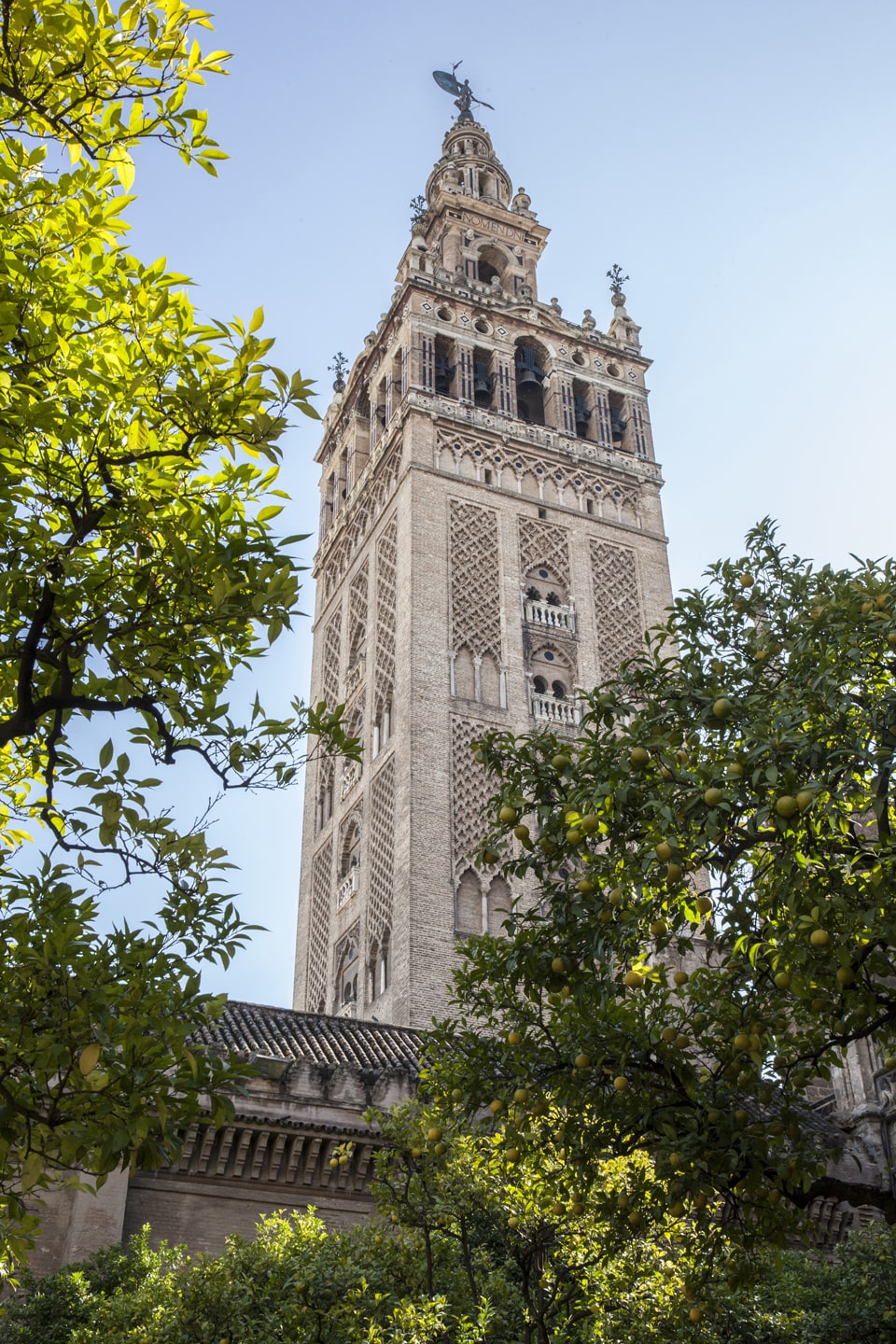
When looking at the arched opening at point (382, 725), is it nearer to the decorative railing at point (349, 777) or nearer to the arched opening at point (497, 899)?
the decorative railing at point (349, 777)

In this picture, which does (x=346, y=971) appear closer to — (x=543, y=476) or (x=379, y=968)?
(x=379, y=968)

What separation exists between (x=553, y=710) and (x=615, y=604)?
3949mm

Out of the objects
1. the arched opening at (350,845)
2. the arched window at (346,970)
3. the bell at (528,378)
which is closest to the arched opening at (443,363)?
the bell at (528,378)

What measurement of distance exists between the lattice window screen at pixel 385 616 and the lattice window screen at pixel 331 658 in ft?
8.39

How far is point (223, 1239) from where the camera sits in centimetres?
1330

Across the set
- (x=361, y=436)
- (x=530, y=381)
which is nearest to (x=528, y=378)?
(x=530, y=381)

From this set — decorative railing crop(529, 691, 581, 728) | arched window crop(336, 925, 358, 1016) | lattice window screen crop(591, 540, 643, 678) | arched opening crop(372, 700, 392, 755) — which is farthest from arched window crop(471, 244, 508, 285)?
arched window crop(336, 925, 358, 1016)

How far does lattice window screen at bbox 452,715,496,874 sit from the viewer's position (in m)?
25.5

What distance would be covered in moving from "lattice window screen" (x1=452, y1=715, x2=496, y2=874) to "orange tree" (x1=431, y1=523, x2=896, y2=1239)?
56.1 ft

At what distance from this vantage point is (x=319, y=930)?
29.1m

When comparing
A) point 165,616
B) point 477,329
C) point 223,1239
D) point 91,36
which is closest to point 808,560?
point 165,616

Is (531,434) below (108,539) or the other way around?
the other way around

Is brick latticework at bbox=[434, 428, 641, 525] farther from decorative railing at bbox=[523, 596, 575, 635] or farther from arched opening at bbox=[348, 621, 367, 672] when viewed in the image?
arched opening at bbox=[348, 621, 367, 672]

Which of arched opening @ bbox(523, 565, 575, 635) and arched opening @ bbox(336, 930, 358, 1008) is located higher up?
arched opening @ bbox(523, 565, 575, 635)
